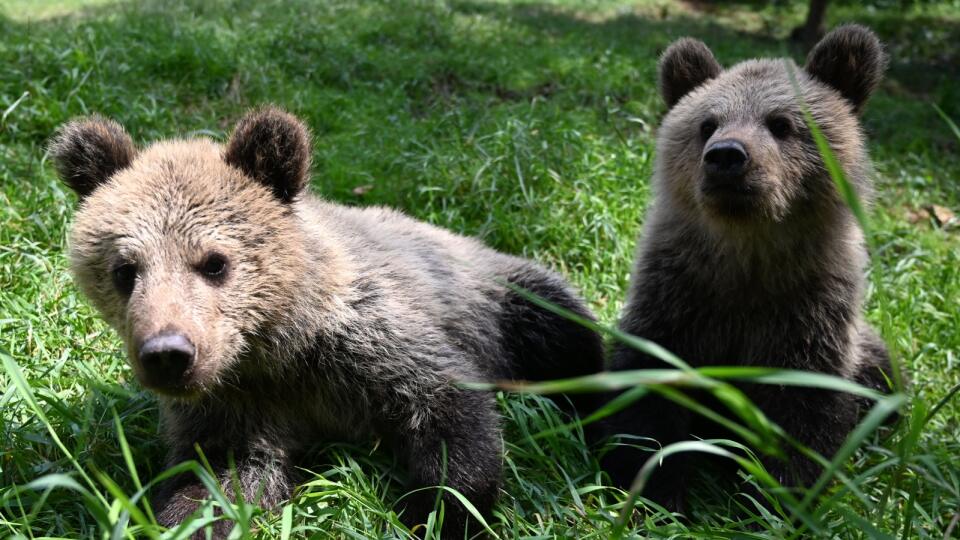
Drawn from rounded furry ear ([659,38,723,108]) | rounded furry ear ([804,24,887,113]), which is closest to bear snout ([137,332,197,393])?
rounded furry ear ([659,38,723,108])

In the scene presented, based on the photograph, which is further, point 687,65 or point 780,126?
point 687,65

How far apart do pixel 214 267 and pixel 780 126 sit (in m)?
2.93

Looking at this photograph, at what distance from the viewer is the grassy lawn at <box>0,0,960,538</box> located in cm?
359

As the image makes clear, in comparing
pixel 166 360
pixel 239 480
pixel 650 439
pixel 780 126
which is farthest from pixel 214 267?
pixel 780 126

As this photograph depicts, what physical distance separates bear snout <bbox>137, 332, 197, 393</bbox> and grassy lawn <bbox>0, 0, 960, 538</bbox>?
0.26m

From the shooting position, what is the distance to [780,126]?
14.3 ft

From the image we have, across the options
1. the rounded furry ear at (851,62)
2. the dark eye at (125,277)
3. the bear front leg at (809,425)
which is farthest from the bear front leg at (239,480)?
the rounded furry ear at (851,62)

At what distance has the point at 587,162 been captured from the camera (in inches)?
270

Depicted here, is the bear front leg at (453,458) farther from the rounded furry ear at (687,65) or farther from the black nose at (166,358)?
the rounded furry ear at (687,65)

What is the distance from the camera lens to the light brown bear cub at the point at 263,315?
11.0 feet

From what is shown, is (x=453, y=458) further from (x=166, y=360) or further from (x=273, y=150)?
(x=273, y=150)

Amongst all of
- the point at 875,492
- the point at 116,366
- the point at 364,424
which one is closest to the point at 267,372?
the point at 364,424

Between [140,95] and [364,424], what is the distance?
4457 mm

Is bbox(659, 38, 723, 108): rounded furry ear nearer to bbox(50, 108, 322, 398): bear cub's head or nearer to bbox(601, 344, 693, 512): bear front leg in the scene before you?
bbox(601, 344, 693, 512): bear front leg
